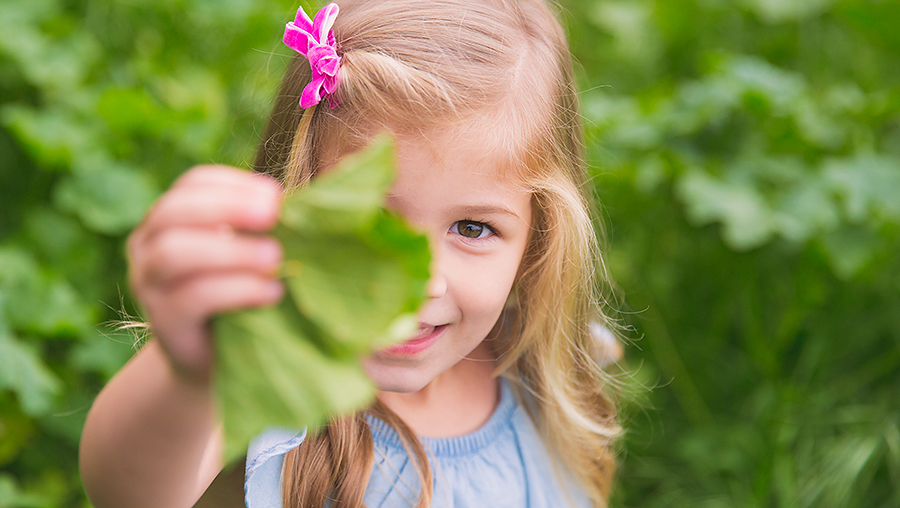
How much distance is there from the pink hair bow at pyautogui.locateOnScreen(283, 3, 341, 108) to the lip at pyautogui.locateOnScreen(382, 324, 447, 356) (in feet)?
0.92

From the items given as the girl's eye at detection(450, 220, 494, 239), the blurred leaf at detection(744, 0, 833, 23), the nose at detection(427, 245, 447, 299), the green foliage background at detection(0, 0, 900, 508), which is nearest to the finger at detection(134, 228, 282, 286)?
the nose at detection(427, 245, 447, 299)

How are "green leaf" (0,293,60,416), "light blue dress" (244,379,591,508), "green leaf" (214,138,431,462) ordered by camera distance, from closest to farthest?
1. "green leaf" (214,138,431,462)
2. "light blue dress" (244,379,591,508)
3. "green leaf" (0,293,60,416)

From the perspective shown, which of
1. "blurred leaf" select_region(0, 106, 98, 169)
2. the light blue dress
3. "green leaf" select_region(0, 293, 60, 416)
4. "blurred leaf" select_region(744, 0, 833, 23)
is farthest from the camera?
"blurred leaf" select_region(744, 0, 833, 23)

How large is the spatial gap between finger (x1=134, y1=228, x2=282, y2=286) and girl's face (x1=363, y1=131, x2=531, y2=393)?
344 mm

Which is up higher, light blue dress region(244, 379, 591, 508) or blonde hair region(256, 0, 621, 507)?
blonde hair region(256, 0, 621, 507)

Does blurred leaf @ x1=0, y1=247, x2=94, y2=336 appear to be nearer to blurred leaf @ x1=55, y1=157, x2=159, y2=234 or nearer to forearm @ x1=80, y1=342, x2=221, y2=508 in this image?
blurred leaf @ x1=55, y1=157, x2=159, y2=234

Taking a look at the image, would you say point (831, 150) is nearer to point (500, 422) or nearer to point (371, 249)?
point (500, 422)

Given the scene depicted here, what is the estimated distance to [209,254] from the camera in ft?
1.41

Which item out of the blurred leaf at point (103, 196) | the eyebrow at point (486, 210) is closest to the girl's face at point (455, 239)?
the eyebrow at point (486, 210)

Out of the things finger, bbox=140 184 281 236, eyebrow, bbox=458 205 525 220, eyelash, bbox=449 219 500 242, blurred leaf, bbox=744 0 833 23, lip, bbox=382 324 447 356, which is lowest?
lip, bbox=382 324 447 356

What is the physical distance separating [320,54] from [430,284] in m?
0.32

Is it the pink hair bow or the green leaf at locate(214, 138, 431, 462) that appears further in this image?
the pink hair bow

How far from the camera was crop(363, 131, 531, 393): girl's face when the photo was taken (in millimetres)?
785

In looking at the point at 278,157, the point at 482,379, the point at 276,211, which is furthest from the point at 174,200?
the point at 482,379
